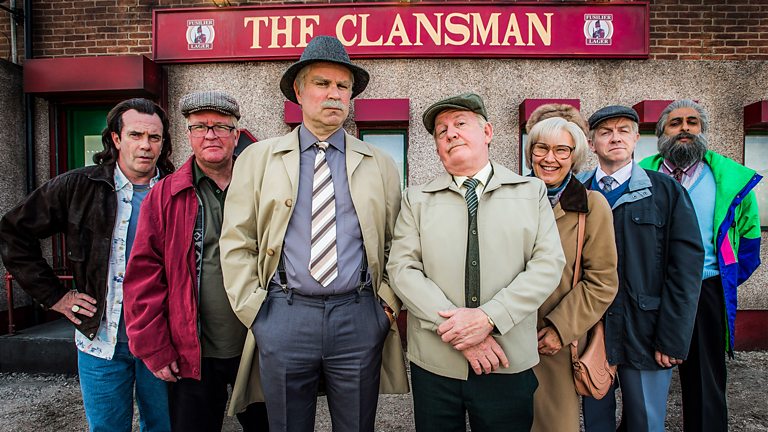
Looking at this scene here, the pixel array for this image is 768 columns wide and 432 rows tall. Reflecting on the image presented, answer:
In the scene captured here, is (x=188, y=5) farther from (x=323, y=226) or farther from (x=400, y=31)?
(x=323, y=226)

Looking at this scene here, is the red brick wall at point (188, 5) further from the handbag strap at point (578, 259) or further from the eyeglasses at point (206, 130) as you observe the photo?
the handbag strap at point (578, 259)

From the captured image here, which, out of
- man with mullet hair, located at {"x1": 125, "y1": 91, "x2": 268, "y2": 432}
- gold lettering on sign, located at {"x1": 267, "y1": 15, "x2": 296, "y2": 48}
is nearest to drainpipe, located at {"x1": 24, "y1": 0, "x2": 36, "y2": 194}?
gold lettering on sign, located at {"x1": 267, "y1": 15, "x2": 296, "y2": 48}

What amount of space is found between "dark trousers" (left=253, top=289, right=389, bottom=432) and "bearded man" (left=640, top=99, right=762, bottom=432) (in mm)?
2226

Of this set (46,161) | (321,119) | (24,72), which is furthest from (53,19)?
(321,119)

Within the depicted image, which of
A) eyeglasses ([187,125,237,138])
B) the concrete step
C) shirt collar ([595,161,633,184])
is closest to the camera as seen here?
eyeglasses ([187,125,237,138])

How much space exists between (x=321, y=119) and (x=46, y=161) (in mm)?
5003

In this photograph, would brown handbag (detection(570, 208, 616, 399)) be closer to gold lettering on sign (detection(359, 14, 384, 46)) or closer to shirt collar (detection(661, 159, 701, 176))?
shirt collar (detection(661, 159, 701, 176))

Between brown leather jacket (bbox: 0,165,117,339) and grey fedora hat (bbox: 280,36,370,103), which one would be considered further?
brown leather jacket (bbox: 0,165,117,339)

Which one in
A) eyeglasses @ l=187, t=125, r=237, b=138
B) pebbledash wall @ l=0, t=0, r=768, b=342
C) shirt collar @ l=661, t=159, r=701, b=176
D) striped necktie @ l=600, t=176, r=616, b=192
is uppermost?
pebbledash wall @ l=0, t=0, r=768, b=342

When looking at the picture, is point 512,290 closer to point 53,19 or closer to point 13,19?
point 53,19

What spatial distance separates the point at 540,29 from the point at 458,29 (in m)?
0.97

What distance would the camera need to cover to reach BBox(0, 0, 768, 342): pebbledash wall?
488 cm

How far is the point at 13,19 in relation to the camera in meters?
5.20

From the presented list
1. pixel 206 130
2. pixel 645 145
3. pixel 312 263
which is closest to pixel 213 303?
pixel 312 263
